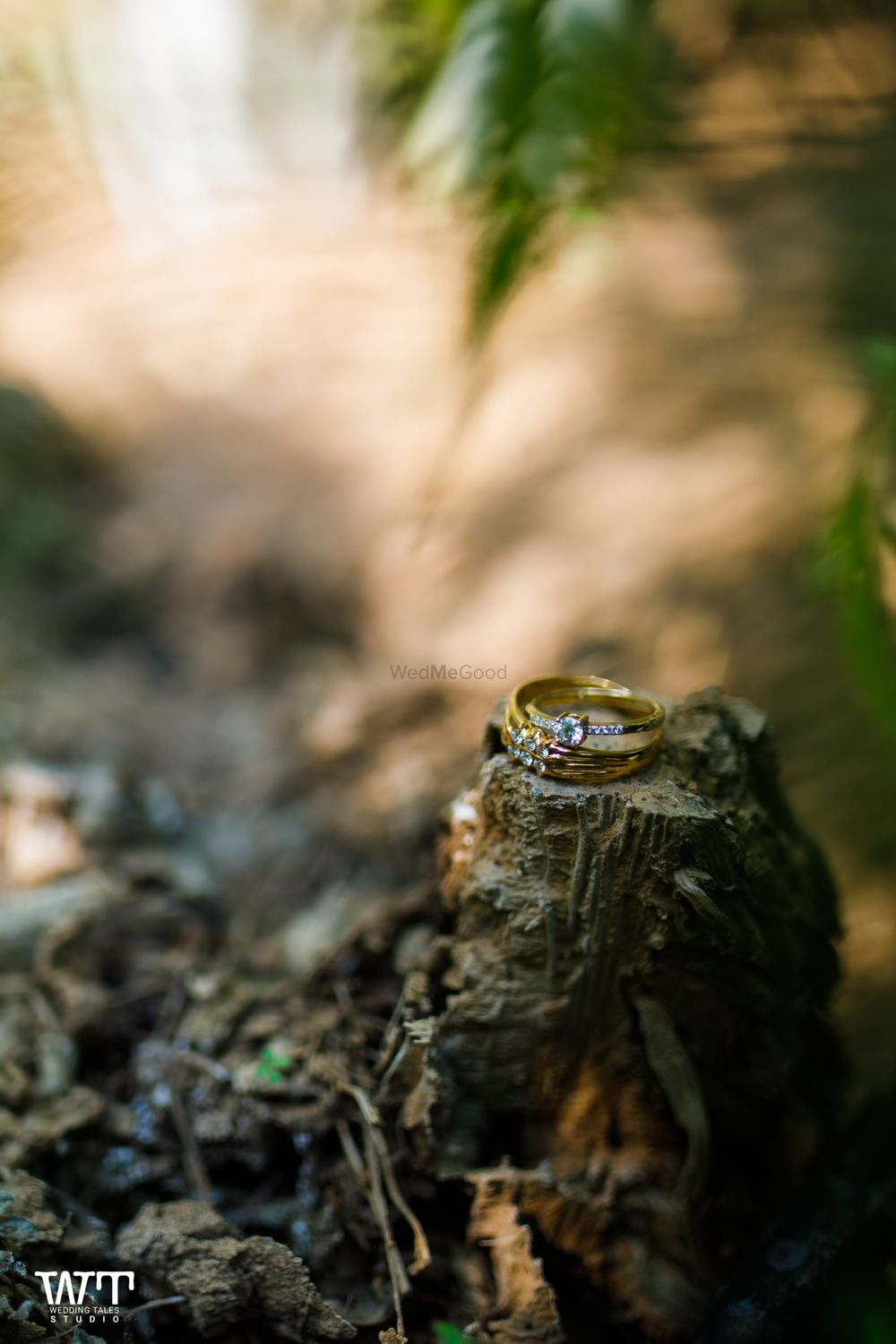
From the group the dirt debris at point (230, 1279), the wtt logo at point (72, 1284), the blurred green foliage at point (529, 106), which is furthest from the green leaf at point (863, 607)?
the wtt logo at point (72, 1284)

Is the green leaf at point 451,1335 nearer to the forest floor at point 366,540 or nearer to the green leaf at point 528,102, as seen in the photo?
the forest floor at point 366,540

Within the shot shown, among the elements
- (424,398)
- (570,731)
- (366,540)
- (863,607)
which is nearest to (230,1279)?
(570,731)

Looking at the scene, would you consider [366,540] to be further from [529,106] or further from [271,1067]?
[271,1067]

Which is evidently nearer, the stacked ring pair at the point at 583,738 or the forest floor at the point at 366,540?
the stacked ring pair at the point at 583,738

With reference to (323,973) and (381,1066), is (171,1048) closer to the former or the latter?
(323,973)

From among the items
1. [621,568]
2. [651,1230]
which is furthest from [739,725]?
[621,568]

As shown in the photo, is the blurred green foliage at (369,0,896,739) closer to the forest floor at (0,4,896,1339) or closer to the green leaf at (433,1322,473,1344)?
the forest floor at (0,4,896,1339)

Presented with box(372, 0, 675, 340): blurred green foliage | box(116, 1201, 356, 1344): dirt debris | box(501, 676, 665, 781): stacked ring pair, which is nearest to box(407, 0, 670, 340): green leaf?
box(372, 0, 675, 340): blurred green foliage
